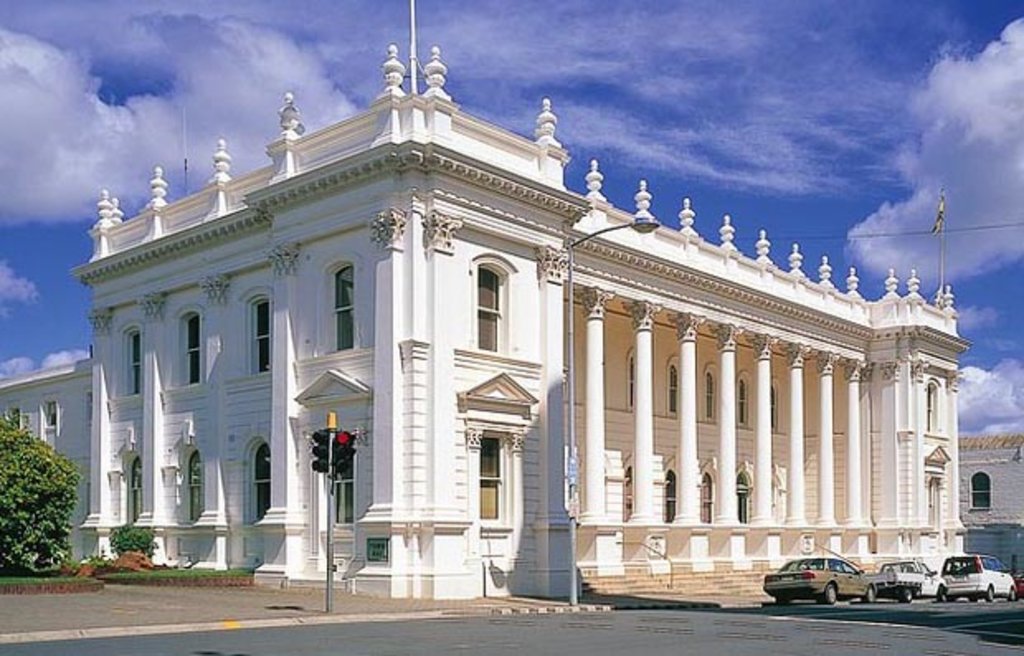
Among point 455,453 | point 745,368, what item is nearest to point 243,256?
point 455,453

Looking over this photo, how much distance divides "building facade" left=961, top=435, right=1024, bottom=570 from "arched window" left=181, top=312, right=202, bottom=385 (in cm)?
4515

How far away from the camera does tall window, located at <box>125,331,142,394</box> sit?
1738 inches

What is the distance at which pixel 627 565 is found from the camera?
40.7 m

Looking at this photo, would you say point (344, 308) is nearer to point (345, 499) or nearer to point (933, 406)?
point (345, 499)

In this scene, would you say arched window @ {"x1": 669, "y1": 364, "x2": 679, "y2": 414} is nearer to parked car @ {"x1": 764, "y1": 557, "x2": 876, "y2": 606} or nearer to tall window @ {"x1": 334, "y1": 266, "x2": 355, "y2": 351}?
parked car @ {"x1": 764, "y1": 557, "x2": 876, "y2": 606}

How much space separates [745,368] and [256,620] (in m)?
32.0

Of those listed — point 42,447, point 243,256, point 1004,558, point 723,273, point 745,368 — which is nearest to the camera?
point 42,447

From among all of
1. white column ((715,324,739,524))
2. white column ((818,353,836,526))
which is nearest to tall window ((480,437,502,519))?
white column ((715,324,739,524))

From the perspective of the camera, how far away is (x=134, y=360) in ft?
146

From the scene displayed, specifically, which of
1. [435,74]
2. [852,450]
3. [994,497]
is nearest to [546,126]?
[435,74]

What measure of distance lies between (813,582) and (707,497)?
1364 cm

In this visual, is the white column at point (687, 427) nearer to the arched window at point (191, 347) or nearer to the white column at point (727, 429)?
the white column at point (727, 429)

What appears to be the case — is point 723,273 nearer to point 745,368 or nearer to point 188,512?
point 745,368

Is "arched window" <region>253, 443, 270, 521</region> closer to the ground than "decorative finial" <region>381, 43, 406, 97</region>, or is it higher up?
closer to the ground
